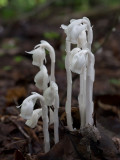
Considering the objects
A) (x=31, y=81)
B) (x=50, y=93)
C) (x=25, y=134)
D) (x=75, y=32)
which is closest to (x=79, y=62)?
(x=75, y=32)

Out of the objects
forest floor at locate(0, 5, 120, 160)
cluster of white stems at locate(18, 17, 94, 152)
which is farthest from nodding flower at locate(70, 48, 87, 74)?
forest floor at locate(0, 5, 120, 160)

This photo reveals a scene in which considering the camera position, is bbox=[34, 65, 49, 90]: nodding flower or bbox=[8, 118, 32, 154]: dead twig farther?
bbox=[8, 118, 32, 154]: dead twig

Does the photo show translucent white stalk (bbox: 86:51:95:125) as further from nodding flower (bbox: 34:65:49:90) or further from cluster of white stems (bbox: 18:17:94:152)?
nodding flower (bbox: 34:65:49:90)

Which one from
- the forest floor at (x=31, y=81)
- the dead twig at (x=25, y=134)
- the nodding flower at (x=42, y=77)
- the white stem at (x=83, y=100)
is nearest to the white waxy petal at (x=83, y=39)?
the white stem at (x=83, y=100)

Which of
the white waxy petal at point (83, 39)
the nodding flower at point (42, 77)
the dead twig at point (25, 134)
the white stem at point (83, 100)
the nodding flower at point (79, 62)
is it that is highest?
the white waxy petal at point (83, 39)

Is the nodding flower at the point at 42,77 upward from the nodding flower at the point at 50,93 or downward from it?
upward

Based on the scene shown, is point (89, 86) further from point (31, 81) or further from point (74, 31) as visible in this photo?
point (31, 81)

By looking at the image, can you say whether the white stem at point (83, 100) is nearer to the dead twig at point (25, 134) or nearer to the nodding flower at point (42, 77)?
the nodding flower at point (42, 77)

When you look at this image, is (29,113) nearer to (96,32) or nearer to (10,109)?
(10,109)
